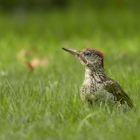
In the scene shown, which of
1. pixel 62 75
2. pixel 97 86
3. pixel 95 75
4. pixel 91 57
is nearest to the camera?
pixel 97 86

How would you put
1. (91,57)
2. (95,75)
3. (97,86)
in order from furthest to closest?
(91,57) → (95,75) → (97,86)

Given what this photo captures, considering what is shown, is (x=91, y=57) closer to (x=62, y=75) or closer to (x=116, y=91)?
(x=116, y=91)

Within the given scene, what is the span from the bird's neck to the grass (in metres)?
0.23

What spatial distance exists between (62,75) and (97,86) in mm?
2971

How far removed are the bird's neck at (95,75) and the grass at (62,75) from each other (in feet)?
0.74

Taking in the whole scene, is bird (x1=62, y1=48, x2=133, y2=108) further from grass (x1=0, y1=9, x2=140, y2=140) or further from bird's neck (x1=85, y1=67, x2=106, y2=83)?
grass (x1=0, y1=9, x2=140, y2=140)

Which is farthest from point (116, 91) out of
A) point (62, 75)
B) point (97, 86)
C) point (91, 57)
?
point (62, 75)

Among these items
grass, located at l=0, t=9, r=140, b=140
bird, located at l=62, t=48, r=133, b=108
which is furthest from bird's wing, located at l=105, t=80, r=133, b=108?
grass, located at l=0, t=9, r=140, b=140

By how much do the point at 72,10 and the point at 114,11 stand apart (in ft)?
4.93

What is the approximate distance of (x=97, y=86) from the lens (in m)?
6.95

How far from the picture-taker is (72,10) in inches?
918

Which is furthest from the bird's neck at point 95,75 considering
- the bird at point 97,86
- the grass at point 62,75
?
the grass at point 62,75

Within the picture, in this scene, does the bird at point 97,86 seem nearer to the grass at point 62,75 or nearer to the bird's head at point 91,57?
the bird's head at point 91,57

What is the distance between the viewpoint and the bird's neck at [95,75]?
7.03 meters
